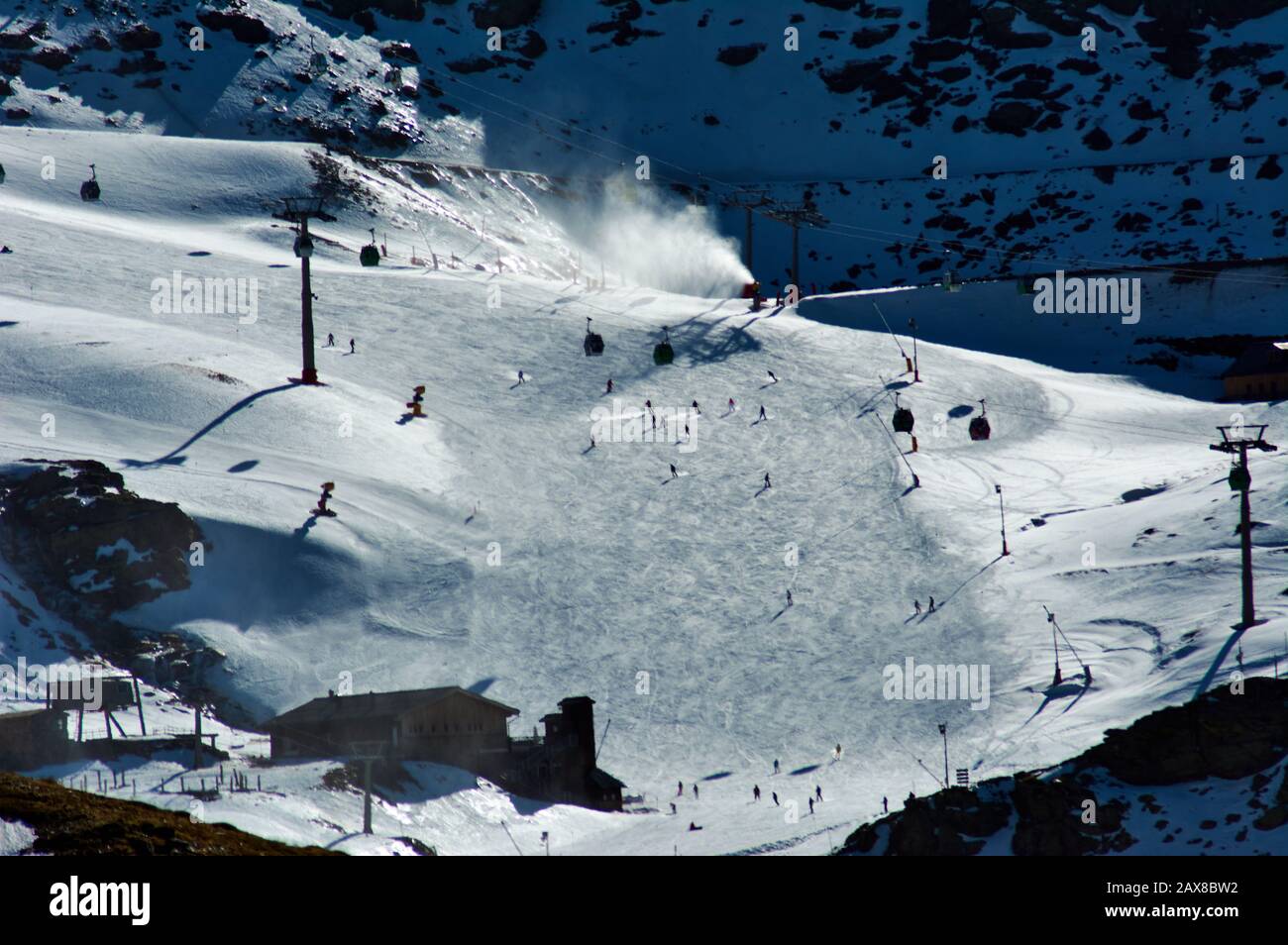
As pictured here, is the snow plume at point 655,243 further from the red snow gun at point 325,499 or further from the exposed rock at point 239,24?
the red snow gun at point 325,499

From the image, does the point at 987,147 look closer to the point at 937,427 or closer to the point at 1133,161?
the point at 1133,161

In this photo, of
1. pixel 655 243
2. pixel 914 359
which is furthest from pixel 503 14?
pixel 914 359

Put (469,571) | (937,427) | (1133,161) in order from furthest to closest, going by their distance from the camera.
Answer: (1133,161) → (937,427) → (469,571)

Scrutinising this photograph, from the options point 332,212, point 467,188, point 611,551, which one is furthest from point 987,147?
point 611,551

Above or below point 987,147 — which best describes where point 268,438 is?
below

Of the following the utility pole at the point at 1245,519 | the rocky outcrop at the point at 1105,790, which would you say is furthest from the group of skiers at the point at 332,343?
the rocky outcrop at the point at 1105,790

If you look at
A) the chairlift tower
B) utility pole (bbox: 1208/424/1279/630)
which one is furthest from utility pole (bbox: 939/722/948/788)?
the chairlift tower

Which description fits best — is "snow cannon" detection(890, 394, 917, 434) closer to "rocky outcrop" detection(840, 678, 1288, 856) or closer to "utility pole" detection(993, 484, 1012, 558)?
"utility pole" detection(993, 484, 1012, 558)

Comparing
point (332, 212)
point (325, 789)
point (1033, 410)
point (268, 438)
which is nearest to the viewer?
point (325, 789)
